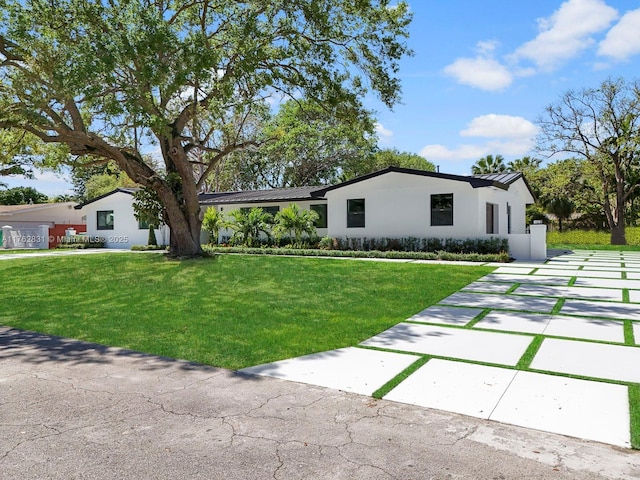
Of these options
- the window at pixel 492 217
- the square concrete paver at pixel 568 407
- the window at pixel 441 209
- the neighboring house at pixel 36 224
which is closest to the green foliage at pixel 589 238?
the window at pixel 492 217

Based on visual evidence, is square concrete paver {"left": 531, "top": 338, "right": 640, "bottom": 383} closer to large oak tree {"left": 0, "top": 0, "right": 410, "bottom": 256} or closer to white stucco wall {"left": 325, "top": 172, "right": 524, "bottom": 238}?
large oak tree {"left": 0, "top": 0, "right": 410, "bottom": 256}

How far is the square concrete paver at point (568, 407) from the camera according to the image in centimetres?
316

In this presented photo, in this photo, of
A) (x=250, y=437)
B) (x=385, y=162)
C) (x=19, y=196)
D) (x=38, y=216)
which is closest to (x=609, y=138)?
(x=385, y=162)

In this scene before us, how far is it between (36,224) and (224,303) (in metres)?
33.1

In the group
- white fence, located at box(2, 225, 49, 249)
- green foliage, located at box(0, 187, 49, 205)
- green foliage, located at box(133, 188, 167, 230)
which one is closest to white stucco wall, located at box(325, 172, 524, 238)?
green foliage, located at box(133, 188, 167, 230)

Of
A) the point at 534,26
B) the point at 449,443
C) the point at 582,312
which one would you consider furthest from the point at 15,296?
the point at 534,26

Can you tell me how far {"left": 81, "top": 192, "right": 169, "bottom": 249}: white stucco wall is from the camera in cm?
2597

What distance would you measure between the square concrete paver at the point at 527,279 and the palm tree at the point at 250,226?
40.9 ft

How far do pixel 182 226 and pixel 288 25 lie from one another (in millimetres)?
7611

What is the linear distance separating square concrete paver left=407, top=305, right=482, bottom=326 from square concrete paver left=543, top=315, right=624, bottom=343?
113cm

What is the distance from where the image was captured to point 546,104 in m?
25.2

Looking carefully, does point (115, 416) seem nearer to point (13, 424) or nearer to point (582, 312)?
point (13, 424)

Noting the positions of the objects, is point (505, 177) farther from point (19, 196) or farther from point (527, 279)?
point (19, 196)

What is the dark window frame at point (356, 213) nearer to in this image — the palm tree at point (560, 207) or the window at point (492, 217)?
the window at point (492, 217)
